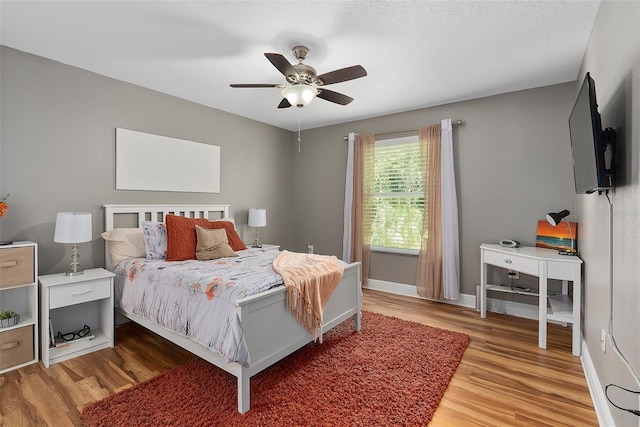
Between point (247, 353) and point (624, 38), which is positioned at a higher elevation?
point (624, 38)

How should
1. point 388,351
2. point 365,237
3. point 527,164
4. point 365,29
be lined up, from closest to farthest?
point 365,29
point 388,351
point 527,164
point 365,237

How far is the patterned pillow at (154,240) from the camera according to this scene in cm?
302

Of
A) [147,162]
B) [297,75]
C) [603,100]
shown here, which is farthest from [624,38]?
[147,162]

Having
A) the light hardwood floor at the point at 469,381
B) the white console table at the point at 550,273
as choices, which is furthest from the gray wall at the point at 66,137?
the white console table at the point at 550,273

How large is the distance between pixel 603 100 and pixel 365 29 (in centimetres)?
164

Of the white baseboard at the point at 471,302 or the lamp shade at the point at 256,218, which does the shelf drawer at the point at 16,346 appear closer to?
the lamp shade at the point at 256,218

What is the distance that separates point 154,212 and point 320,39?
257cm

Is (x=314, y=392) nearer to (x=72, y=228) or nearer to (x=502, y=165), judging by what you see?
(x=72, y=228)

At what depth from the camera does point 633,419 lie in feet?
4.25

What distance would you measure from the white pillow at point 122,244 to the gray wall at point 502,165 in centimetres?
308

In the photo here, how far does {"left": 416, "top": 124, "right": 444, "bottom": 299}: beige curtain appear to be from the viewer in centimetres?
395

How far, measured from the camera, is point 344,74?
237 cm

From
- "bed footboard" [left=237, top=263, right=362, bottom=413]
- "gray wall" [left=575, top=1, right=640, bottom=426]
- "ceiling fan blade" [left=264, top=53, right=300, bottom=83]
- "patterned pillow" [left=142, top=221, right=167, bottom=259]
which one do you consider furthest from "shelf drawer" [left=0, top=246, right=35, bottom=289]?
"gray wall" [left=575, top=1, right=640, bottom=426]

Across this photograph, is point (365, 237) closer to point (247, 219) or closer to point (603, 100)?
point (247, 219)
